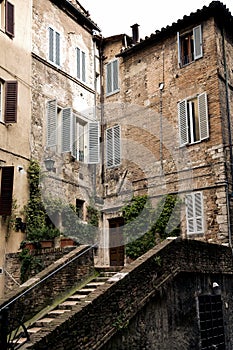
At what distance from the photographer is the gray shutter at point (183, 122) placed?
51.1ft

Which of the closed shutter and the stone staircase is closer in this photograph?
the stone staircase

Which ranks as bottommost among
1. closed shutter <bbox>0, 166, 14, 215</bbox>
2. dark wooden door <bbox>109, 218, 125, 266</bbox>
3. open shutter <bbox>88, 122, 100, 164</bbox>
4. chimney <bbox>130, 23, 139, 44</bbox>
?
dark wooden door <bbox>109, 218, 125, 266</bbox>

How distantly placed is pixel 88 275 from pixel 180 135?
6.61 m

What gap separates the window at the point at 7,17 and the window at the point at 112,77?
503 cm

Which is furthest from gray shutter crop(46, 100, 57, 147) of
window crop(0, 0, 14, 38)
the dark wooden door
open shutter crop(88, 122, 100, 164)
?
the dark wooden door

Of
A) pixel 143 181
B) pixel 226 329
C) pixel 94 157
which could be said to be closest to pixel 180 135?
pixel 143 181

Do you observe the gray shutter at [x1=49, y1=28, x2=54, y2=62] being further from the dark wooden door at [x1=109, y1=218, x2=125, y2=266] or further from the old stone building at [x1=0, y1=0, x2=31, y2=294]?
the dark wooden door at [x1=109, y1=218, x2=125, y2=266]

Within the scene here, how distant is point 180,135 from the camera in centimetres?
1578

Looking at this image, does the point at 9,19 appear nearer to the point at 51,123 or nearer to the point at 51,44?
the point at 51,44

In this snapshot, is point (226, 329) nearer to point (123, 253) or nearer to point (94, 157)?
point (123, 253)

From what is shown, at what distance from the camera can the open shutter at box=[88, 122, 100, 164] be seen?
17031 millimetres

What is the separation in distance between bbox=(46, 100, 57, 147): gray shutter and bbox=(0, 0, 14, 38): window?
8.65ft

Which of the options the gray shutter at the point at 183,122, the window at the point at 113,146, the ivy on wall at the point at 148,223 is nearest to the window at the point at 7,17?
the window at the point at 113,146

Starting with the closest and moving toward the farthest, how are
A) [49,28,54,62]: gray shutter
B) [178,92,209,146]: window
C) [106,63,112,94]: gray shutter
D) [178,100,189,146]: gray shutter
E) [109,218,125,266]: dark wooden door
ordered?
[178,92,209,146]: window, [178,100,189,146]: gray shutter, [109,218,125,266]: dark wooden door, [49,28,54,62]: gray shutter, [106,63,112,94]: gray shutter
